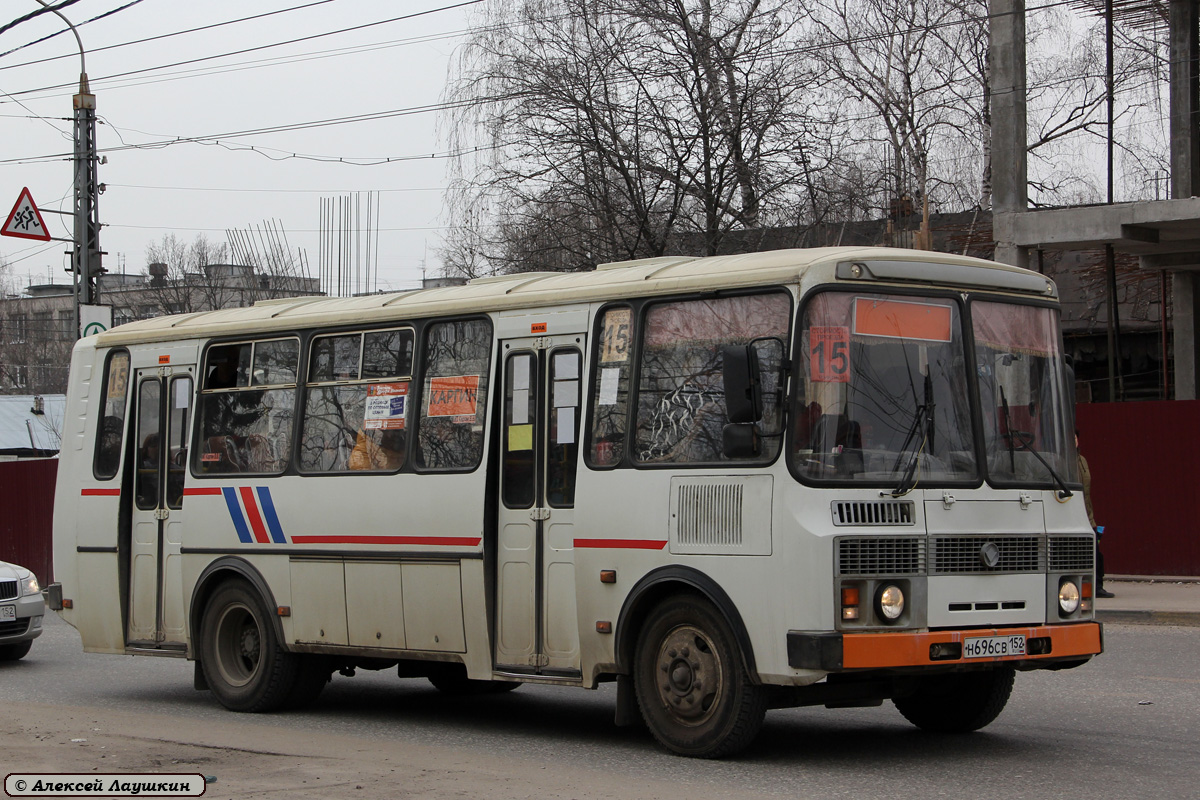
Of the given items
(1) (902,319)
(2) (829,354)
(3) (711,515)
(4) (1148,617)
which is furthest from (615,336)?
(4) (1148,617)

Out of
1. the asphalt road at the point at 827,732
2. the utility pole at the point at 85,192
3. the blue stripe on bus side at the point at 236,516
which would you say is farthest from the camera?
the utility pole at the point at 85,192

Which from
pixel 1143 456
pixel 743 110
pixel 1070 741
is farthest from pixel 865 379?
pixel 743 110

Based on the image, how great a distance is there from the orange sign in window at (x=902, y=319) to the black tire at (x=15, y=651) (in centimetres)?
1065

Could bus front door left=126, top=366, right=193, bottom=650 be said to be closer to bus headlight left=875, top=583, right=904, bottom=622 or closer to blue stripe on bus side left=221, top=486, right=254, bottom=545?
blue stripe on bus side left=221, top=486, right=254, bottom=545

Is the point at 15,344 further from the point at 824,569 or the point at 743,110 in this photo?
the point at 824,569

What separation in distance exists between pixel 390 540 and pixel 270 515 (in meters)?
1.38

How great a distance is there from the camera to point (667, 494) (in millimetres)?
8891

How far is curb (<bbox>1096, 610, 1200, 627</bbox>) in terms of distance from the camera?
16.0m

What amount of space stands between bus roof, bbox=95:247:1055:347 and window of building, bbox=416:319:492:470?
0.55 feet

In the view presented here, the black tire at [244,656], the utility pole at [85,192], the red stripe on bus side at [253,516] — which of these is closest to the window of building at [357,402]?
the red stripe on bus side at [253,516]

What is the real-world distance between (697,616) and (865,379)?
5.39 ft

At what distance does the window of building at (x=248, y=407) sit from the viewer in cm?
1163

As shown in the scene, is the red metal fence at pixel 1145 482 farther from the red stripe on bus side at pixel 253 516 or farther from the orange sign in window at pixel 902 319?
the red stripe on bus side at pixel 253 516

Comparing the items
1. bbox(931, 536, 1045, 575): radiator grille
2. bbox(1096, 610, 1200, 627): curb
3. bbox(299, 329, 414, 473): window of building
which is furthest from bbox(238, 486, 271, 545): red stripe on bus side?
bbox(1096, 610, 1200, 627): curb
